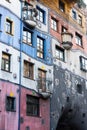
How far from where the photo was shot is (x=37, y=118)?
936 inches

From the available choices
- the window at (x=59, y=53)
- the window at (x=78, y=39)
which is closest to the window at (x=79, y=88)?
the window at (x=59, y=53)

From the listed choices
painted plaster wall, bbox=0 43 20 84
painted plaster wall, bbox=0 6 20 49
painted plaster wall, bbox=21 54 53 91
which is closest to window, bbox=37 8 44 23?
painted plaster wall, bbox=0 6 20 49

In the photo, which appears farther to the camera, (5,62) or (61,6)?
(61,6)

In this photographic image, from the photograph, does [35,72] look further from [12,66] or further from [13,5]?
[13,5]

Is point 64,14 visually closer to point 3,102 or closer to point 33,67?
point 33,67

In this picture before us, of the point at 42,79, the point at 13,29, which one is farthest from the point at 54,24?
the point at 13,29

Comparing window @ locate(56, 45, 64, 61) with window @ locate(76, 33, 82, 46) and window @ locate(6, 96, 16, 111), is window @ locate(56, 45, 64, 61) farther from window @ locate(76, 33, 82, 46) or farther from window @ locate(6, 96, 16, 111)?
window @ locate(6, 96, 16, 111)

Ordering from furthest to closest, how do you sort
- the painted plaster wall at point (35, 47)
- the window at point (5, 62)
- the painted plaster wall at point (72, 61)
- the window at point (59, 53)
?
the window at point (59, 53) → the painted plaster wall at point (72, 61) → the painted plaster wall at point (35, 47) → the window at point (5, 62)

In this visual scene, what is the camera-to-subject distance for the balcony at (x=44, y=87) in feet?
79.5

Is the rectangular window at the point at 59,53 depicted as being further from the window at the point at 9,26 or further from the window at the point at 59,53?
the window at the point at 9,26

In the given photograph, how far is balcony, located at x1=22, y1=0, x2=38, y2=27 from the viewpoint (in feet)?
79.7

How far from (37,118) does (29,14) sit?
7.44 meters

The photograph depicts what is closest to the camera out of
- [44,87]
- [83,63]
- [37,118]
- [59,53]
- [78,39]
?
[37,118]

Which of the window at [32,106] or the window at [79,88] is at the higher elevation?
the window at [79,88]
